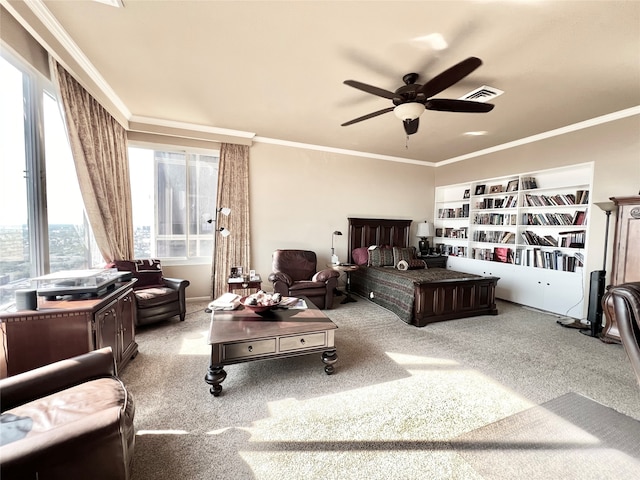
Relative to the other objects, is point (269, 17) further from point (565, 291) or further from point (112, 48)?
point (565, 291)

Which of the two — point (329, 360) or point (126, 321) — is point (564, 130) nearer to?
point (329, 360)

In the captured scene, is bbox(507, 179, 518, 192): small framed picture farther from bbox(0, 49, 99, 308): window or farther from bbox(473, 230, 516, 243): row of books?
bbox(0, 49, 99, 308): window

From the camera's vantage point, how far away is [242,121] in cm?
395

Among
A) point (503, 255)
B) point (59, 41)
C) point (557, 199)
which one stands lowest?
point (503, 255)

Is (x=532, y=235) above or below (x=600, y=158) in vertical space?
below

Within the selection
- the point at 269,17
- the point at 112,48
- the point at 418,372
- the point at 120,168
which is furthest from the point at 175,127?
the point at 418,372

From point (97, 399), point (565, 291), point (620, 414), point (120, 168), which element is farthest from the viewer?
point (565, 291)

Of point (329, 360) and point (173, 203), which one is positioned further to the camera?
point (173, 203)

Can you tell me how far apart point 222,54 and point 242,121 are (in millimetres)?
1554

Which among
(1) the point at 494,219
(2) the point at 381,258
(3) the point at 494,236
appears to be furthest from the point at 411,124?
(3) the point at 494,236

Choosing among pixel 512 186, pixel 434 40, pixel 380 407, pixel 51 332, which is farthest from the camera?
pixel 512 186

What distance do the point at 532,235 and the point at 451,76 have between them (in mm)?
3626

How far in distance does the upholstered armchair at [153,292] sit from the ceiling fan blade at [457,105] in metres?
3.59

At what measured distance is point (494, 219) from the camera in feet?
16.5
